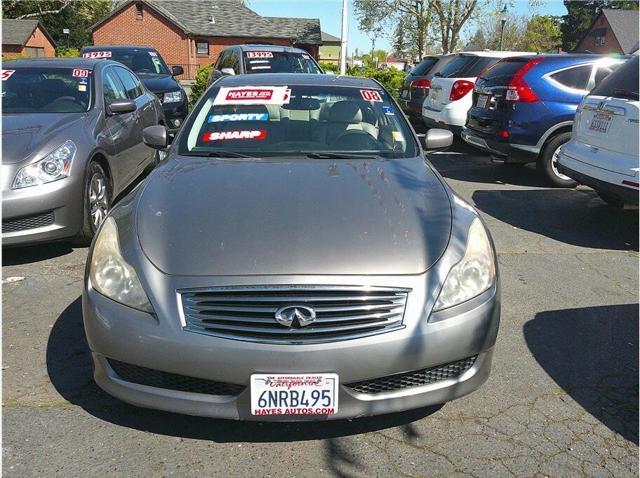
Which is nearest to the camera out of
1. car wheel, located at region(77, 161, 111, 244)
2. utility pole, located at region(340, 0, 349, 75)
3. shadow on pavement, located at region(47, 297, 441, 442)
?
shadow on pavement, located at region(47, 297, 441, 442)

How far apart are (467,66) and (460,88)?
0.64 meters

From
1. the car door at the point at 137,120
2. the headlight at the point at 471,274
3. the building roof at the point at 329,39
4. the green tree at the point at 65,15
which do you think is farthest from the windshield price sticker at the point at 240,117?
the building roof at the point at 329,39

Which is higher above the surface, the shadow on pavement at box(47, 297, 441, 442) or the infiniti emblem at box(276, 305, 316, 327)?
the infiniti emblem at box(276, 305, 316, 327)

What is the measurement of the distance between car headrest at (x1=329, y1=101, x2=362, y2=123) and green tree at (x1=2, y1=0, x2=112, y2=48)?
50848mm

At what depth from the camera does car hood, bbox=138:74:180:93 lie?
10.3 m

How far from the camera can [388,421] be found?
2.81 m

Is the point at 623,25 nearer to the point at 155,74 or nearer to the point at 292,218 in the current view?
the point at 155,74

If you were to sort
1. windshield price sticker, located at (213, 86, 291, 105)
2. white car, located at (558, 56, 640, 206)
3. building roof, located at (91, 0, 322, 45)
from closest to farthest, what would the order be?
windshield price sticker, located at (213, 86, 291, 105) → white car, located at (558, 56, 640, 206) → building roof, located at (91, 0, 322, 45)

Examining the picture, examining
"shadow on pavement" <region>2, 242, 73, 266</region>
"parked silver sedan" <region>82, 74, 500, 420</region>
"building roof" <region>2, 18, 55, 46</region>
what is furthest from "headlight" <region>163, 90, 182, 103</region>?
"building roof" <region>2, 18, 55, 46</region>

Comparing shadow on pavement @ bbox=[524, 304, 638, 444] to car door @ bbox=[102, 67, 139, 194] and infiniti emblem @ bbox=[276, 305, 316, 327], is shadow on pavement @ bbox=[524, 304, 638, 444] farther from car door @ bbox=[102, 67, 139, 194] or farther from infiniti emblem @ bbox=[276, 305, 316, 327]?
car door @ bbox=[102, 67, 139, 194]

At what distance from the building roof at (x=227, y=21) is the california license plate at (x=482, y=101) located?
42.3 meters

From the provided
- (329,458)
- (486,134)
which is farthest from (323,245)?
(486,134)

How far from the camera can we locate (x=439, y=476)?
245 cm

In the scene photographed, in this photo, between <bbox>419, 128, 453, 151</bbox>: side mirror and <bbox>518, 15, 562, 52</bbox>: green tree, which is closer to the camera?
<bbox>419, 128, 453, 151</bbox>: side mirror
